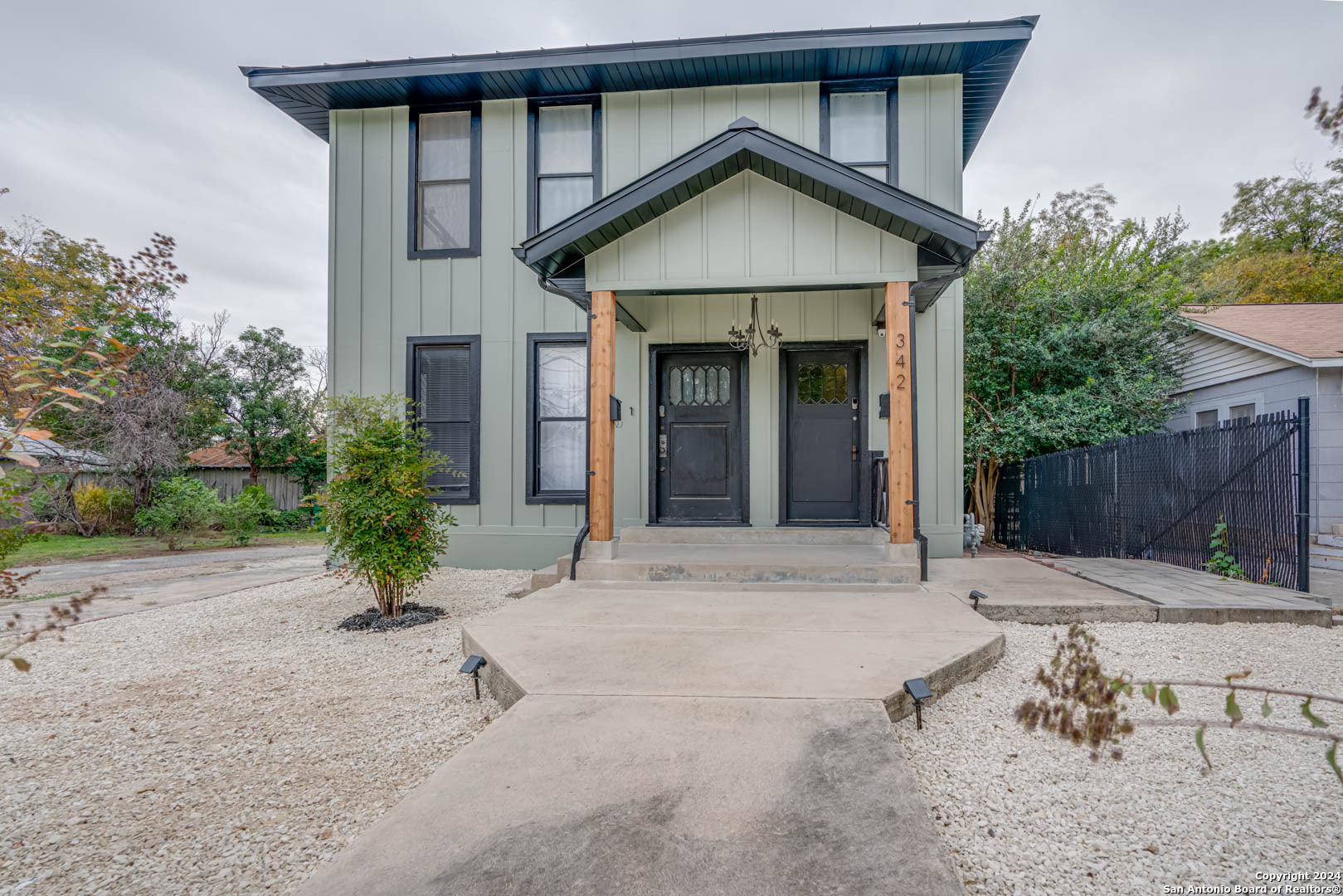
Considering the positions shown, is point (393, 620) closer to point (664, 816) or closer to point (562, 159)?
point (664, 816)

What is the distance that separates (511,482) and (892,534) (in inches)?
157

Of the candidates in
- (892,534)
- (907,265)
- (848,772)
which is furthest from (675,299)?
(848,772)

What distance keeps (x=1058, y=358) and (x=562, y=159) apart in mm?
8034

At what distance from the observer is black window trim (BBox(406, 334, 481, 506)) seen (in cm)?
666

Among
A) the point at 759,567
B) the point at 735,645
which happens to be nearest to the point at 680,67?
the point at 759,567

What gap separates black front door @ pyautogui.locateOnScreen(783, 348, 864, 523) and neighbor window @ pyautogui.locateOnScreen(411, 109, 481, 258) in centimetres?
400

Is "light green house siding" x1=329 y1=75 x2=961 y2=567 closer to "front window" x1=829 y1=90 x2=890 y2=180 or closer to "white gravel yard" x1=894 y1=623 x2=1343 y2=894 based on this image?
"front window" x1=829 y1=90 x2=890 y2=180

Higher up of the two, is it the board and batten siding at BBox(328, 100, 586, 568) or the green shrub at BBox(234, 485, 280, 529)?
the board and batten siding at BBox(328, 100, 586, 568)

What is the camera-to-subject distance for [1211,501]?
5.47 m

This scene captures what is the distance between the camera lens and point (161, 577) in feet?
24.0

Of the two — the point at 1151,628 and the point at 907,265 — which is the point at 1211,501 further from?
the point at 907,265

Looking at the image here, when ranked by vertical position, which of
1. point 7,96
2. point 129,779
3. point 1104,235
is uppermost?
point 1104,235

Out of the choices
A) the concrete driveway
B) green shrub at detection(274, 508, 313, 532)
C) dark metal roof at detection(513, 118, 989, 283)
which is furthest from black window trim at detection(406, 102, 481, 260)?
green shrub at detection(274, 508, 313, 532)

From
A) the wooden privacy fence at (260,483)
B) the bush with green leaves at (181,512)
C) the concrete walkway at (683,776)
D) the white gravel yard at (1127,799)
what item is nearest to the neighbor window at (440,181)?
the concrete walkway at (683,776)
